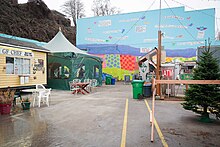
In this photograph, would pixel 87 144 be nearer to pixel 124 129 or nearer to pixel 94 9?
pixel 124 129

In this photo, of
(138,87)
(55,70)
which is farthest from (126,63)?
(138,87)

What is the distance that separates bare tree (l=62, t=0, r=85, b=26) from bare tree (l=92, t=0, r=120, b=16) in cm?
540

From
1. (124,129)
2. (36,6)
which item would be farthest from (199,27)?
(36,6)

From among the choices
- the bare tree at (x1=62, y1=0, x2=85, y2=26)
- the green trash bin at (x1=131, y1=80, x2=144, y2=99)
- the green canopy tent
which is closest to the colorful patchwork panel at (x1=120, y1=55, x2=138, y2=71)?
the green canopy tent

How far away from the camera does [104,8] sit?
37.4 meters

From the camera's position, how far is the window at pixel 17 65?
34.7ft

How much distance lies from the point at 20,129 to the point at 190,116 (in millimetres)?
5511

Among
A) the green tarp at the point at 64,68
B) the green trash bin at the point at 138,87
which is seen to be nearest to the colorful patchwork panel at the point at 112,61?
the green tarp at the point at 64,68

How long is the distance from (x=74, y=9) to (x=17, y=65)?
34736mm

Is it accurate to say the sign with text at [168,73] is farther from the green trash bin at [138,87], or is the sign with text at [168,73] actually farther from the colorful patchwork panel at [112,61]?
the colorful patchwork panel at [112,61]

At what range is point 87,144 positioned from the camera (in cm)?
377

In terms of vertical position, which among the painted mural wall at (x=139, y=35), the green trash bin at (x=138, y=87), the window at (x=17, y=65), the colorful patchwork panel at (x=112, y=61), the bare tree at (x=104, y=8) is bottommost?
the green trash bin at (x=138, y=87)

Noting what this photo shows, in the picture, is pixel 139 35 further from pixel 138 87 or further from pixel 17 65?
pixel 17 65

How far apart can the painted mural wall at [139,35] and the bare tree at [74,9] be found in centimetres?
1611
